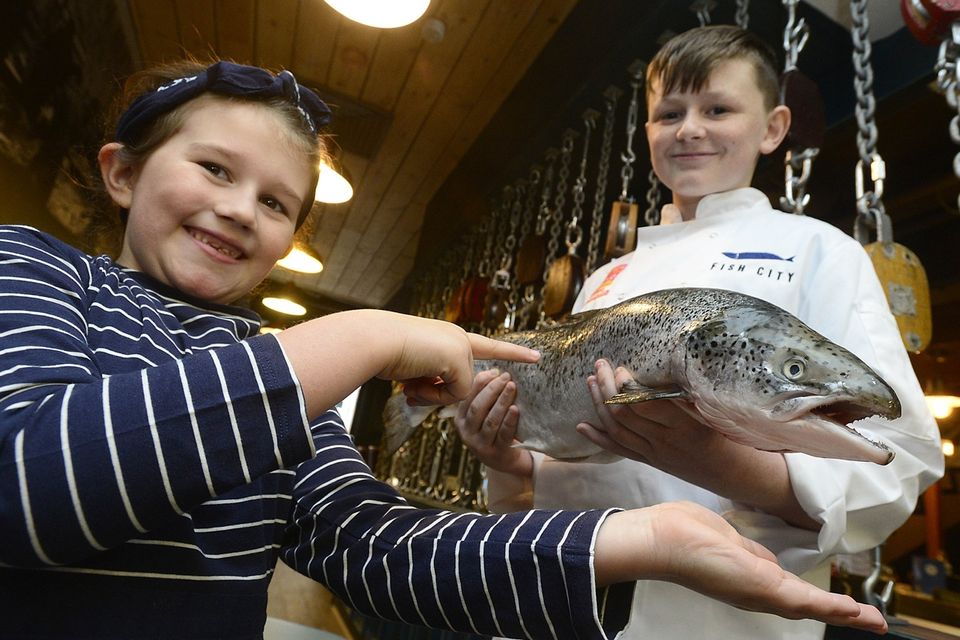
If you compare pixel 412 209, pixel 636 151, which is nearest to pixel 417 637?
pixel 636 151

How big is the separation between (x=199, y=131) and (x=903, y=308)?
5.24 ft

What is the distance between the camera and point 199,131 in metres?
1.06

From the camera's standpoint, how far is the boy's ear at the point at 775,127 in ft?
4.95

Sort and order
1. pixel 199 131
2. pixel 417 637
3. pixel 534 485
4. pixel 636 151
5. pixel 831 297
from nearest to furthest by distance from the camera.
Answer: pixel 199 131
pixel 831 297
pixel 534 485
pixel 417 637
pixel 636 151

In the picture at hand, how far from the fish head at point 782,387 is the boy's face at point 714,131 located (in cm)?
56

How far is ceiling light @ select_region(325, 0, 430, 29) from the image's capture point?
94.6 inches

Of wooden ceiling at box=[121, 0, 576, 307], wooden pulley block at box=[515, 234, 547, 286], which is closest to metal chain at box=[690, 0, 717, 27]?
wooden ceiling at box=[121, 0, 576, 307]

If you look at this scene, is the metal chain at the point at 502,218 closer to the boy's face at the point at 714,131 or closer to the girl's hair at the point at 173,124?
the boy's face at the point at 714,131

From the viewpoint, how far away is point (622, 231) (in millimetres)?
2604

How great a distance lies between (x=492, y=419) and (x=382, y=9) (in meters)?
1.82

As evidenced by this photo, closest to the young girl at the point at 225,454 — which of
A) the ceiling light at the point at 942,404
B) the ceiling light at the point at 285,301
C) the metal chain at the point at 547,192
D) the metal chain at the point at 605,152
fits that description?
the metal chain at the point at 605,152

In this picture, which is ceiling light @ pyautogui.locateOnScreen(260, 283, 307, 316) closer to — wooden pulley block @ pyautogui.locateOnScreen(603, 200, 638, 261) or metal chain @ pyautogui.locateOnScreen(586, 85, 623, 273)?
metal chain @ pyautogui.locateOnScreen(586, 85, 623, 273)

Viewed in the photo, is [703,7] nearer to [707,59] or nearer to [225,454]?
[707,59]

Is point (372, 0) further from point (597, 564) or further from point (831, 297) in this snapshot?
point (597, 564)
